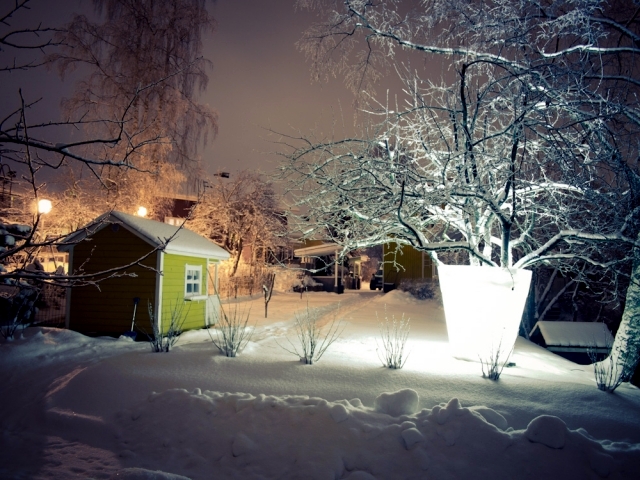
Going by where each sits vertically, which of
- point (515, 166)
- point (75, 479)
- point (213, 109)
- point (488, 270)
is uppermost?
point (213, 109)

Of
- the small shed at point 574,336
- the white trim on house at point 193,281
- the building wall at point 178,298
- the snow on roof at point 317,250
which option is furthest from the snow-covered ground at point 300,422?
the snow on roof at point 317,250

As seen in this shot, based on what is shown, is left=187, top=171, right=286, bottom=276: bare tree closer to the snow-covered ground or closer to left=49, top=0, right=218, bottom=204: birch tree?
left=49, top=0, right=218, bottom=204: birch tree

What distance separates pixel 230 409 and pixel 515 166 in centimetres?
510

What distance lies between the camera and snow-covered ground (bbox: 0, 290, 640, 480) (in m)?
3.41

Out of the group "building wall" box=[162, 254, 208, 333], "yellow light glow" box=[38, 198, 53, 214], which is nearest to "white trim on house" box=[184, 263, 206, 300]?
"building wall" box=[162, 254, 208, 333]

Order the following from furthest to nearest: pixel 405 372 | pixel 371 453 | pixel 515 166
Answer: pixel 515 166 → pixel 405 372 → pixel 371 453

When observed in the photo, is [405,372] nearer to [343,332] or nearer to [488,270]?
[488,270]

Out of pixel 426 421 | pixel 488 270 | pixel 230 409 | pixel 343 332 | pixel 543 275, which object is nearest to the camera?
pixel 426 421

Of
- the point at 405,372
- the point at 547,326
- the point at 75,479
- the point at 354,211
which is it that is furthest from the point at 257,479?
the point at 547,326

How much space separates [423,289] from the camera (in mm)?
20062

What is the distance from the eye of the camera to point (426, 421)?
3.83 m

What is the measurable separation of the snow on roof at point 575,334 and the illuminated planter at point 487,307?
5702mm

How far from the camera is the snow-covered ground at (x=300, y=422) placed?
341 centimetres

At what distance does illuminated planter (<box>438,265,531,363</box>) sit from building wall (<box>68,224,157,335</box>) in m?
6.74
